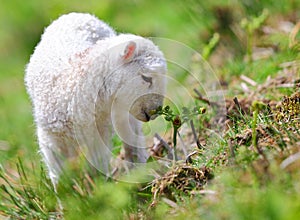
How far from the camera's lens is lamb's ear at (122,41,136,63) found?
4.20 metres

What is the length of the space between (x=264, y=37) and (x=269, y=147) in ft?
12.8

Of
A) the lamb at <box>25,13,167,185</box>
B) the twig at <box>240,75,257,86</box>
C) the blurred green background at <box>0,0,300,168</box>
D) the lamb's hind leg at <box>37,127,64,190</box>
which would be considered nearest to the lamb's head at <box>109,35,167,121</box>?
the lamb at <box>25,13,167,185</box>

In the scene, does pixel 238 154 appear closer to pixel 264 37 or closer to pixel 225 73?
pixel 225 73

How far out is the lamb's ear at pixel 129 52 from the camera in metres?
4.20

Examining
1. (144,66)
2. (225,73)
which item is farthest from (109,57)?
(225,73)

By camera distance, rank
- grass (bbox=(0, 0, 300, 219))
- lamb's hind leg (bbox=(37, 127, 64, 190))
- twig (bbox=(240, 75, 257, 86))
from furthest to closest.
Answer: twig (bbox=(240, 75, 257, 86)) → lamb's hind leg (bbox=(37, 127, 64, 190)) → grass (bbox=(0, 0, 300, 219))

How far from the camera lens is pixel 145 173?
4090 mm

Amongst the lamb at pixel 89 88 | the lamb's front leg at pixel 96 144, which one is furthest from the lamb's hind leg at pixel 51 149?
the lamb's front leg at pixel 96 144

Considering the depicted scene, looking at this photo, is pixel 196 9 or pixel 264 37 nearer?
pixel 264 37

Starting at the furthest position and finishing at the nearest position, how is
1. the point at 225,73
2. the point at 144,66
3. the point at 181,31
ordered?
the point at 181,31 < the point at 225,73 < the point at 144,66

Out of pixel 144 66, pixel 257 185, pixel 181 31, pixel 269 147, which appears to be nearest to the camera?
pixel 257 185

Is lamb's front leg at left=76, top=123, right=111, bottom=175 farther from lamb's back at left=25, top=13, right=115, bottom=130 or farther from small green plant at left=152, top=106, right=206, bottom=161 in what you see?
small green plant at left=152, top=106, right=206, bottom=161

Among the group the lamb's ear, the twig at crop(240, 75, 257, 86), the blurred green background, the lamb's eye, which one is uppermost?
the lamb's ear

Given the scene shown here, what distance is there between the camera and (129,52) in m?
4.21
